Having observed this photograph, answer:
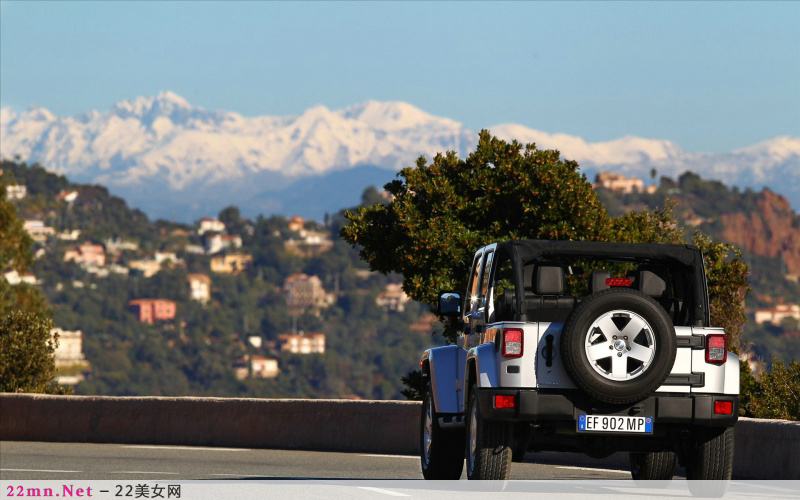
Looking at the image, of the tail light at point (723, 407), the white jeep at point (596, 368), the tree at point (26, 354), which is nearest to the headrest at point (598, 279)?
the white jeep at point (596, 368)

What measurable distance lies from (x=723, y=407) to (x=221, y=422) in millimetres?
12251

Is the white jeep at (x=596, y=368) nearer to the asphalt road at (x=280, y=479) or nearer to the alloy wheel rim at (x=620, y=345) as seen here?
the alloy wheel rim at (x=620, y=345)

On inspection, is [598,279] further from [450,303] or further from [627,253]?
[450,303]

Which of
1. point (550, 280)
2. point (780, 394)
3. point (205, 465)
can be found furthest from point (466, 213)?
point (550, 280)

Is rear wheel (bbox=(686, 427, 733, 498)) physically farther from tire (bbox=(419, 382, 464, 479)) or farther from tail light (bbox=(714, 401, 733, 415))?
tire (bbox=(419, 382, 464, 479))

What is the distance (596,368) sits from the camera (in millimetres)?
10594

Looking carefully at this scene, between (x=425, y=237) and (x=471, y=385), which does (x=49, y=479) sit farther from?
(x=425, y=237)

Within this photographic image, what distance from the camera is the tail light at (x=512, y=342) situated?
1070cm

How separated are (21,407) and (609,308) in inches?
594

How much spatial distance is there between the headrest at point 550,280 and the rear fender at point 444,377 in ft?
5.43

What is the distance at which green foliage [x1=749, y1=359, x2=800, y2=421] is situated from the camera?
1952 centimetres

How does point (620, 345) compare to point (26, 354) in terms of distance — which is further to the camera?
point (26, 354)

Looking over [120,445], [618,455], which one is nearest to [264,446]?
[120,445]

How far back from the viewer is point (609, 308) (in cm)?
1053
